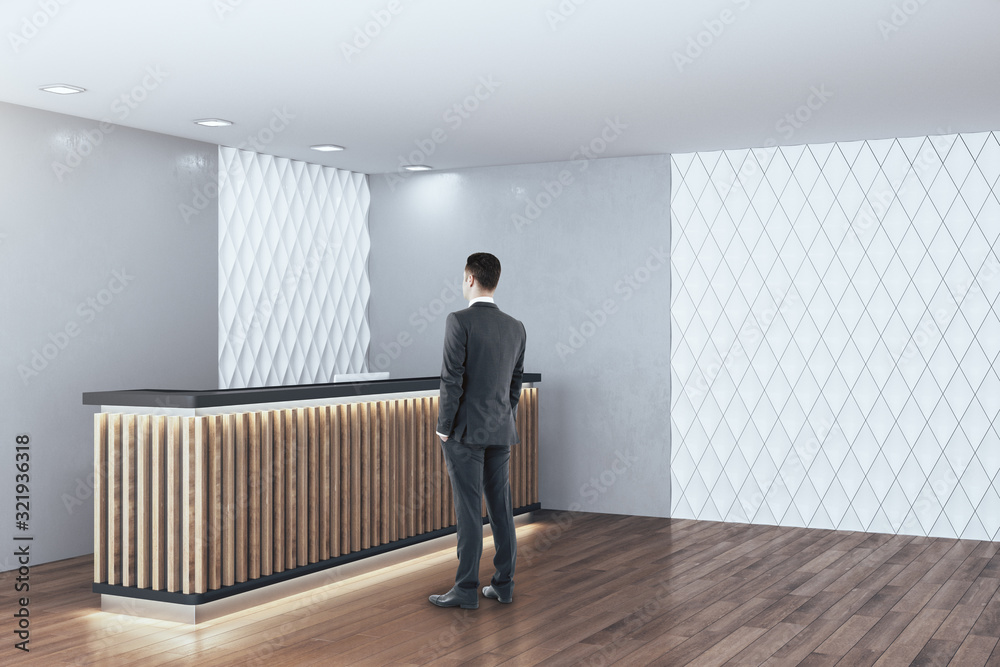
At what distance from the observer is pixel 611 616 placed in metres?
3.95

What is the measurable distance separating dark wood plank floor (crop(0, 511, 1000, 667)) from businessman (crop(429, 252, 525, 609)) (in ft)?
0.61

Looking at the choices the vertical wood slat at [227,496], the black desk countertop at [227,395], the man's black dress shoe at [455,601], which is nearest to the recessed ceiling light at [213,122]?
the black desk countertop at [227,395]

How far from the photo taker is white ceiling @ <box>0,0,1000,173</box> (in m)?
3.48

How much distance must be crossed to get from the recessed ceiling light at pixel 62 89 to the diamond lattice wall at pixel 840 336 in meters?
3.71

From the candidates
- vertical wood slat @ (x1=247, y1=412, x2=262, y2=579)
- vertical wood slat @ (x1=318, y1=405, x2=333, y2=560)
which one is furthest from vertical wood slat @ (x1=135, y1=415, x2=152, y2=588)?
vertical wood slat @ (x1=318, y1=405, x2=333, y2=560)

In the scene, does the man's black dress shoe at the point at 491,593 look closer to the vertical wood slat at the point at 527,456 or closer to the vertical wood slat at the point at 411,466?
the vertical wood slat at the point at 411,466

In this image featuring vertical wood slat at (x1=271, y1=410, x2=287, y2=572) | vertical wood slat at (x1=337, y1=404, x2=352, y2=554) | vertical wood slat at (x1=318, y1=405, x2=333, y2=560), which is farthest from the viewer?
vertical wood slat at (x1=337, y1=404, x2=352, y2=554)

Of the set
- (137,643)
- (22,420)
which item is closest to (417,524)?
(137,643)

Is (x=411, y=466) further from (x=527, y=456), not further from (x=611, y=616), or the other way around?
(x=611, y=616)

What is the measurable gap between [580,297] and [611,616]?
3.10 meters

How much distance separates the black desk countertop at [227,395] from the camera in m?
3.82

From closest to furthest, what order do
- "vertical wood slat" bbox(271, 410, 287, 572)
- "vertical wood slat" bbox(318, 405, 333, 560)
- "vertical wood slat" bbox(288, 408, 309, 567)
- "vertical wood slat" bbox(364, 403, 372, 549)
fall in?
1. "vertical wood slat" bbox(271, 410, 287, 572)
2. "vertical wood slat" bbox(288, 408, 309, 567)
3. "vertical wood slat" bbox(318, 405, 333, 560)
4. "vertical wood slat" bbox(364, 403, 372, 549)

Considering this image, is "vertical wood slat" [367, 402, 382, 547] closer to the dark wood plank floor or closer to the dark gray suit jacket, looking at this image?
the dark wood plank floor

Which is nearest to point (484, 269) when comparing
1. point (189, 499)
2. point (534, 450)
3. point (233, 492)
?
point (233, 492)
